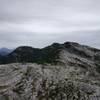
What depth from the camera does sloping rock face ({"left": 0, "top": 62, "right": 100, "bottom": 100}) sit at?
4841 cm

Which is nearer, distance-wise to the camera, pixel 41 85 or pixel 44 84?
pixel 41 85

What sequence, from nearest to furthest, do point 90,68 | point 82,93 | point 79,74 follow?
point 82,93 < point 79,74 < point 90,68

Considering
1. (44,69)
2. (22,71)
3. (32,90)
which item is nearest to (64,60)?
(44,69)

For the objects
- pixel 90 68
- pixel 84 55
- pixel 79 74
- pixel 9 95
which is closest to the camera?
pixel 9 95

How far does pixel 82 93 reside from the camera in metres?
50.7

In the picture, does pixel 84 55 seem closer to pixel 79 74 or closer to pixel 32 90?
pixel 79 74

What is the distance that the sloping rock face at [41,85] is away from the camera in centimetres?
4841

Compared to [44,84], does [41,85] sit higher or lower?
lower

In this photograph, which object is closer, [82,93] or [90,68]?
[82,93]

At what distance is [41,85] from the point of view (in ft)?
168

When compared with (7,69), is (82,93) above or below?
below

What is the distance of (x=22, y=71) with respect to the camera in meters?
55.6

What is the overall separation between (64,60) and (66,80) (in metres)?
20.6

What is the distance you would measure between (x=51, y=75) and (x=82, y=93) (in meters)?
8.24
